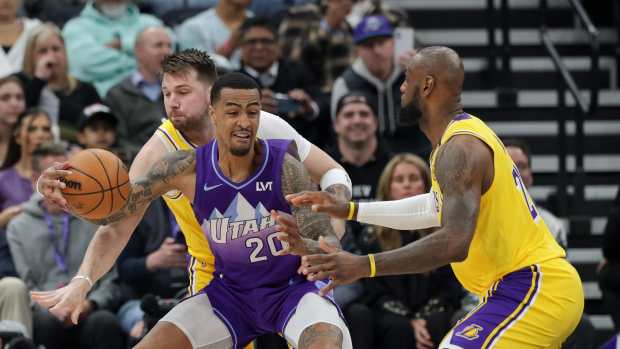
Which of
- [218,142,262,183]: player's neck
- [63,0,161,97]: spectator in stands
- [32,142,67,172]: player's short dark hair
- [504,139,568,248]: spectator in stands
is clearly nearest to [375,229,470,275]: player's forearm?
[218,142,262,183]: player's neck

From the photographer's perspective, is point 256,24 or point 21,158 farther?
point 256,24

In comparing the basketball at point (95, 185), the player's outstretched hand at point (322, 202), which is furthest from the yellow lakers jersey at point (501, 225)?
the basketball at point (95, 185)

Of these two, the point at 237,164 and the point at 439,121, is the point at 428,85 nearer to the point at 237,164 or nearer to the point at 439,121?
the point at 439,121

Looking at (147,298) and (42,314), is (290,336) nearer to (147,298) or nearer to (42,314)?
(147,298)

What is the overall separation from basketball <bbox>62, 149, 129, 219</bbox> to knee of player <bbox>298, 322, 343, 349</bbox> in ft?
3.98

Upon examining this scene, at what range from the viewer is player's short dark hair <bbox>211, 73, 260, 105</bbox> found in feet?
21.0

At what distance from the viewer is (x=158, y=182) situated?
21.1 feet

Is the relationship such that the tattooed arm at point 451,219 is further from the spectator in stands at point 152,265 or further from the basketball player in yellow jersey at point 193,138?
the spectator in stands at point 152,265

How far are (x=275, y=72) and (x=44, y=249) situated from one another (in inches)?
105

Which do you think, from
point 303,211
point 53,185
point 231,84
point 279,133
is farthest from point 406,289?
point 53,185

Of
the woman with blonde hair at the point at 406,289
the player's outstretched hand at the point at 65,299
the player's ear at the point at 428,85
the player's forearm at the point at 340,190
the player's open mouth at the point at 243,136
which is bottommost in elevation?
the woman with blonde hair at the point at 406,289

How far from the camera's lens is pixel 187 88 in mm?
6969

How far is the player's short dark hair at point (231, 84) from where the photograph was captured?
253 inches

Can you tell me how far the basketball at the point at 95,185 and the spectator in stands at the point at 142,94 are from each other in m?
3.71
